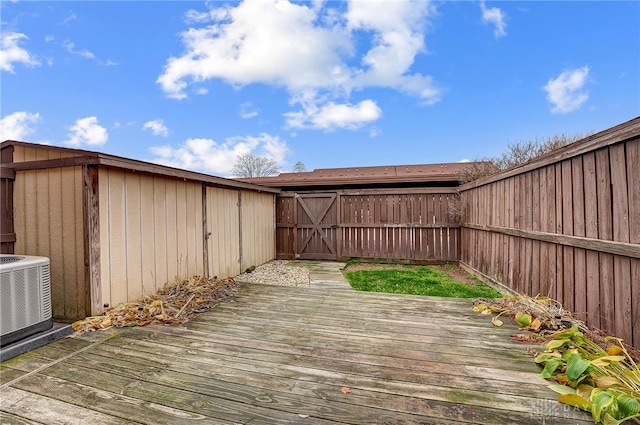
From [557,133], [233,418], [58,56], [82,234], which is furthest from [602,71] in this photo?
[58,56]

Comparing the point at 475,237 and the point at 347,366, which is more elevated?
the point at 475,237

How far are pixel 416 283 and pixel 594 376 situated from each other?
134 inches

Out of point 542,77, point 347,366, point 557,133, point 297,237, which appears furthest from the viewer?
point 297,237

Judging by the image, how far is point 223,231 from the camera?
5.66 metres

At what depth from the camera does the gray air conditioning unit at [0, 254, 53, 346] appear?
7.96ft

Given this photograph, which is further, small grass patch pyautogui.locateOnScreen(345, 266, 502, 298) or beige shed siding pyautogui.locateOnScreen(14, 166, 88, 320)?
small grass patch pyautogui.locateOnScreen(345, 266, 502, 298)

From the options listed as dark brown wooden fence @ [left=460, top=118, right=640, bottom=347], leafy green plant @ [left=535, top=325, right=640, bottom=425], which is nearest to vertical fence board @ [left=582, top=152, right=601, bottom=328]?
dark brown wooden fence @ [left=460, top=118, right=640, bottom=347]

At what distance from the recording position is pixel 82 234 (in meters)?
3.20

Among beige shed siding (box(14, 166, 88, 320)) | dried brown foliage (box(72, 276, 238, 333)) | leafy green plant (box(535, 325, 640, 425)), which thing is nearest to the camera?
leafy green plant (box(535, 325, 640, 425))

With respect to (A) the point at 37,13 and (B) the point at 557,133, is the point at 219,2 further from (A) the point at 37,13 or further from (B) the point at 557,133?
(B) the point at 557,133

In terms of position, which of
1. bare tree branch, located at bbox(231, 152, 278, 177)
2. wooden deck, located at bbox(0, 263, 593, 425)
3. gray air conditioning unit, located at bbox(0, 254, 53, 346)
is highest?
bare tree branch, located at bbox(231, 152, 278, 177)

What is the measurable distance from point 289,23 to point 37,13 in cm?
459

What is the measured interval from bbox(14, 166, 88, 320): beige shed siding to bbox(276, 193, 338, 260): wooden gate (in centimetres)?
526

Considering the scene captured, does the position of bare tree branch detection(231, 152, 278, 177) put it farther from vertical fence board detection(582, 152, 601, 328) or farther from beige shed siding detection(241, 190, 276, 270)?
vertical fence board detection(582, 152, 601, 328)
